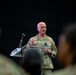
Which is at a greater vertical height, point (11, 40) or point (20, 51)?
point (11, 40)

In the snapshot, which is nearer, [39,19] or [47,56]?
[47,56]

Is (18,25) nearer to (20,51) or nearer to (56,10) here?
(56,10)

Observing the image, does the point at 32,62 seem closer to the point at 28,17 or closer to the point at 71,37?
the point at 71,37

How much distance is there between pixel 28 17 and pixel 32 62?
656 cm

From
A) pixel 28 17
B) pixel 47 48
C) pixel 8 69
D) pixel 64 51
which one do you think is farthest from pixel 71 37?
pixel 28 17

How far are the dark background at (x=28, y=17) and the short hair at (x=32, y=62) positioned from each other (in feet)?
19.8

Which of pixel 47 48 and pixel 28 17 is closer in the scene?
pixel 47 48

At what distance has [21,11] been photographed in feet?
25.5

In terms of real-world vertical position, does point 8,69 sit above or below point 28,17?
below

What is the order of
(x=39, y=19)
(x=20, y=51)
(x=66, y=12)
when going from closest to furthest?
1. (x=20, y=51)
2. (x=39, y=19)
3. (x=66, y=12)

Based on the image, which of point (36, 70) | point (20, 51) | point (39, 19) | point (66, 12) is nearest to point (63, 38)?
point (36, 70)

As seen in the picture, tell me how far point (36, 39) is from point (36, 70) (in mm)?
3247

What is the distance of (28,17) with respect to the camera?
25.8ft

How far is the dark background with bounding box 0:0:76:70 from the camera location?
7453 mm
